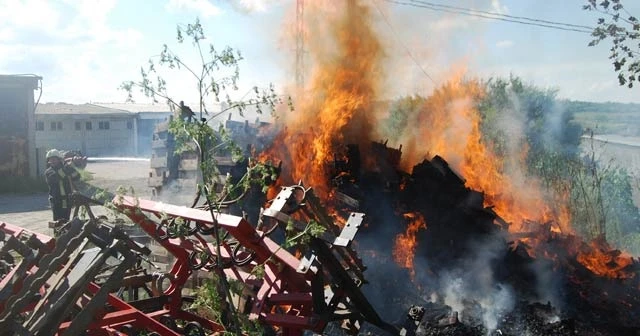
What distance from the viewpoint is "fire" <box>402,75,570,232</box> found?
11.5 m

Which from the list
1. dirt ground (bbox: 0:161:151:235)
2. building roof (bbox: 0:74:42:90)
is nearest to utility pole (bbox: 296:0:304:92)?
dirt ground (bbox: 0:161:151:235)

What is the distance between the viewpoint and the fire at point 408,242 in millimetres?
8883

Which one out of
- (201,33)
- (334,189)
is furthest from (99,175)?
(201,33)

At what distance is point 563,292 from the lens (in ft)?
26.7

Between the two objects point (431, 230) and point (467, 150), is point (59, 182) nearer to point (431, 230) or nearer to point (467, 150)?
point (431, 230)

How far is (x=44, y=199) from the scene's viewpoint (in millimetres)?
21109

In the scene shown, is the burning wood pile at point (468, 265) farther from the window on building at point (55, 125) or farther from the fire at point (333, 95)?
the window on building at point (55, 125)

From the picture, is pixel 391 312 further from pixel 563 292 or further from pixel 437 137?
pixel 437 137

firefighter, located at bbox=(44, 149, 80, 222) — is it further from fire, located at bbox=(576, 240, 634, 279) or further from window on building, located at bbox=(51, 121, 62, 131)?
window on building, located at bbox=(51, 121, 62, 131)

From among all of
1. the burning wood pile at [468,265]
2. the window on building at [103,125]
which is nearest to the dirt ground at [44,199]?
the burning wood pile at [468,265]

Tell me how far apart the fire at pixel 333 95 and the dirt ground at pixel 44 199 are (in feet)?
19.9

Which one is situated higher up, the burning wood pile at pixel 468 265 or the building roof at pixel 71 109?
the building roof at pixel 71 109

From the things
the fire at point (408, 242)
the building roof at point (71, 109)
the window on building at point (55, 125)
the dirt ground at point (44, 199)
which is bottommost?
the dirt ground at point (44, 199)

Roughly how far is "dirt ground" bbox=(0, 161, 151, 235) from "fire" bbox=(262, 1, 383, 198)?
19.9ft
